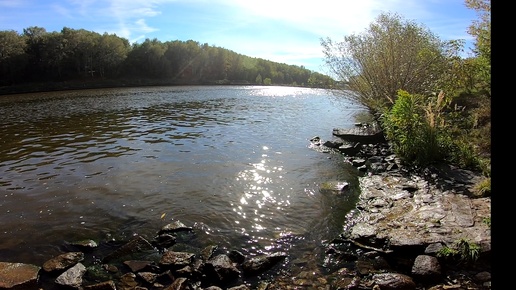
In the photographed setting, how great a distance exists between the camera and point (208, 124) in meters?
27.3

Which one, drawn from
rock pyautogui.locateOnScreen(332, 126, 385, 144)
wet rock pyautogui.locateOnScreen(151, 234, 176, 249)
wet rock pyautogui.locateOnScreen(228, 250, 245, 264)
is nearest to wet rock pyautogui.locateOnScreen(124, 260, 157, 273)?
wet rock pyautogui.locateOnScreen(151, 234, 176, 249)

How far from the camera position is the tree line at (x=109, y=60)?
8600 centimetres

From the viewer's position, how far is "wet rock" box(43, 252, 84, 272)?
265 inches

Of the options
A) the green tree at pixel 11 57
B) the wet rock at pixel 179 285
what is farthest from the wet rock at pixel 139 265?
the green tree at pixel 11 57

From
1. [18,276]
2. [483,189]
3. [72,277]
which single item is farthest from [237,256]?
[483,189]

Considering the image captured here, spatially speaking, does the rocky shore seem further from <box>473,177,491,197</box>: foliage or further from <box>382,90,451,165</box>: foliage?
<box>382,90,451,165</box>: foliage

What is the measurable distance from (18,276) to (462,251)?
840 cm

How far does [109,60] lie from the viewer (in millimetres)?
101562

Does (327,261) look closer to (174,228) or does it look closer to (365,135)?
(174,228)

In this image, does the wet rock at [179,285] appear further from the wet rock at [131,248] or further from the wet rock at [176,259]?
the wet rock at [131,248]

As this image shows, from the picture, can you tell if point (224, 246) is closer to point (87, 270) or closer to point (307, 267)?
point (307, 267)

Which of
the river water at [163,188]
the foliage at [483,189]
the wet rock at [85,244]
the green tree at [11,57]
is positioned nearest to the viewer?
the wet rock at [85,244]

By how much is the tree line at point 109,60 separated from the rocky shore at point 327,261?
5864 centimetres

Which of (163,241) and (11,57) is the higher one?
(11,57)
